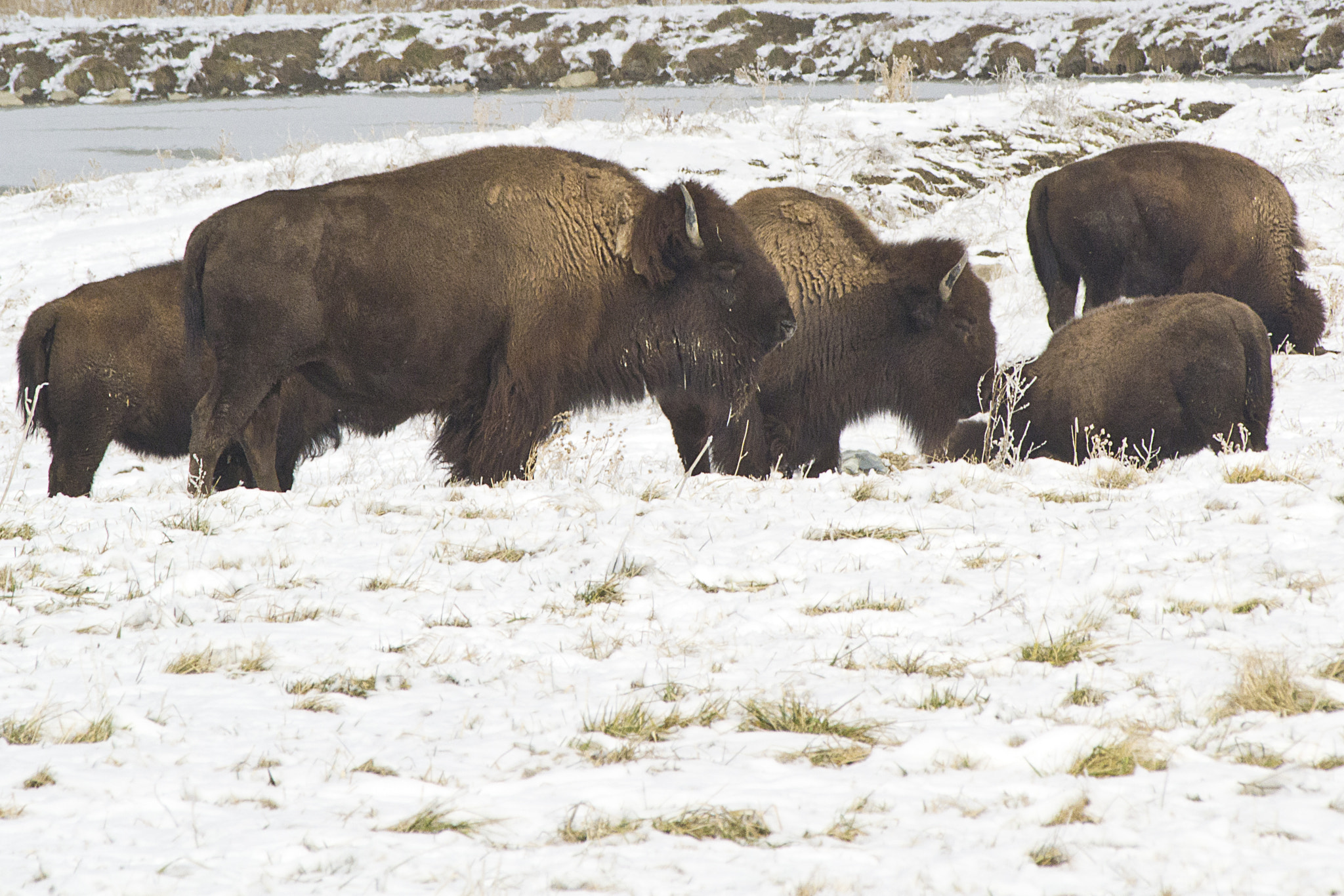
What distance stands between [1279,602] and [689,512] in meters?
2.04

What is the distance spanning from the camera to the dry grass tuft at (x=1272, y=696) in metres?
2.68

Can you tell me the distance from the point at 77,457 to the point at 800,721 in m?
5.68

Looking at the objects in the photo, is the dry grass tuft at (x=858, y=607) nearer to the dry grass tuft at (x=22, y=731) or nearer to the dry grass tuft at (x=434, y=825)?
the dry grass tuft at (x=434, y=825)

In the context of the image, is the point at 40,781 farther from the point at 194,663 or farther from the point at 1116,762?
the point at 1116,762

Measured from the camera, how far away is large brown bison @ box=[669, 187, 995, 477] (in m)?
7.04

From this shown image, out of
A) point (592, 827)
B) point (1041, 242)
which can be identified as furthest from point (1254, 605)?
point (1041, 242)

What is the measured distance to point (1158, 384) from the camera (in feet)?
Answer: 21.2

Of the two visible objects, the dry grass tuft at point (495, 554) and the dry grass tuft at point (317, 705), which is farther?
the dry grass tuft at point (495, 554)

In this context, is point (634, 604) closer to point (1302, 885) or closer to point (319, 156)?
point (1302, 885)

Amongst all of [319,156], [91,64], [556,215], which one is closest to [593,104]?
[319,156]

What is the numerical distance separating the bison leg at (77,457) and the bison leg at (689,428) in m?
3.36

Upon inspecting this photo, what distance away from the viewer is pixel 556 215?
18.7 feet

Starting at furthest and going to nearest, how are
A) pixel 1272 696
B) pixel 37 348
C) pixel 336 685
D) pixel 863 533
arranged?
pixel 37 348 → pixel 863 533 → pixel 336 685 → pixel 1272 696

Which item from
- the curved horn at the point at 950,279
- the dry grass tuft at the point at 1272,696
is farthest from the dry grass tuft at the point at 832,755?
the curved horn at the point at 950,279
